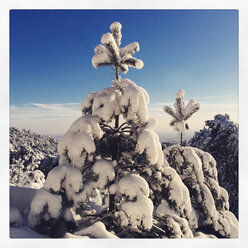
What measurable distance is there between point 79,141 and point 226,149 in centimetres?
1538

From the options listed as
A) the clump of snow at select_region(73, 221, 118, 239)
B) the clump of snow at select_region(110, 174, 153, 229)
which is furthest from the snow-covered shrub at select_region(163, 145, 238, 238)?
the clump of snow at select_region(73, 221, 118, 239)

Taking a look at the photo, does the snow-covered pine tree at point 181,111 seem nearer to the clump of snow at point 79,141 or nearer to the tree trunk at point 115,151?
the tree trunk at point 115,151

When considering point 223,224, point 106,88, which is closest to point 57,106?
point 106,88

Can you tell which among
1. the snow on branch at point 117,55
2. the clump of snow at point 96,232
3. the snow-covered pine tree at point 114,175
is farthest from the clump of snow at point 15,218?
the snow on branch at point 117,55

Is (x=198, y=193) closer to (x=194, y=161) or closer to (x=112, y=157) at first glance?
(x=194, y=161)

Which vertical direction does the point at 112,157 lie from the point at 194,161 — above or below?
above

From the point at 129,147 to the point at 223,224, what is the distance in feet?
15.6

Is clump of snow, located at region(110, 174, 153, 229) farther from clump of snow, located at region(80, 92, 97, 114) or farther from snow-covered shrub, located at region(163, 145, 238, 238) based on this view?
snow-covered shrub, located at region(163, 145, 238, 238)

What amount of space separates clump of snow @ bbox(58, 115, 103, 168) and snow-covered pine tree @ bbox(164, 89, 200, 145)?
375cm

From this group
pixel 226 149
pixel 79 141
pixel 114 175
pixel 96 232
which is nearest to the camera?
pixel 96 232

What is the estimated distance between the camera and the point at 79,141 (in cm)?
522

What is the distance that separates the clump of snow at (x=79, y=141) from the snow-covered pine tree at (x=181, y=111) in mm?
3750

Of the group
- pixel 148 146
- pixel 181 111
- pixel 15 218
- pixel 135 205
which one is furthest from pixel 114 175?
pixel 181 111
